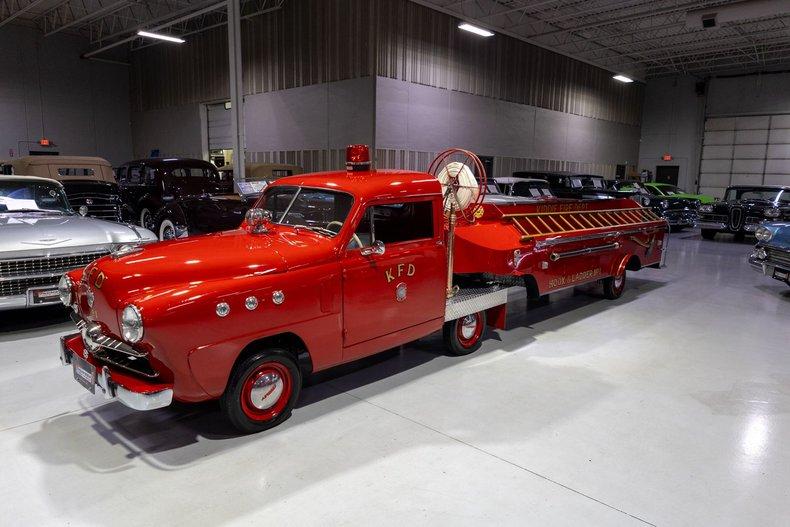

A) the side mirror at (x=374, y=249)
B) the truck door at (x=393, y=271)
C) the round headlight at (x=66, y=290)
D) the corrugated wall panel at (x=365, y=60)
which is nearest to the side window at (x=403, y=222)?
the truck door at (x=393, y=271)

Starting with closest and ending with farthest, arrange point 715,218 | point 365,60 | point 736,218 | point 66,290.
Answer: point 66,290 < point 736,218 < point 715,218 < point 365,60

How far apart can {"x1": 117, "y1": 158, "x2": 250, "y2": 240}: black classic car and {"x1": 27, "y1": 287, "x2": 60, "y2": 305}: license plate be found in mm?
3872

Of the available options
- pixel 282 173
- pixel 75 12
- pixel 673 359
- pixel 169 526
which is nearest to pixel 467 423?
pixel 169 526

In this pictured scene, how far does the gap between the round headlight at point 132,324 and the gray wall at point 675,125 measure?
27814 millimetres

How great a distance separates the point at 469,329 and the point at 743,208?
40.3 ft

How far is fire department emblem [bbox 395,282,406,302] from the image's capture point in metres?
4.11

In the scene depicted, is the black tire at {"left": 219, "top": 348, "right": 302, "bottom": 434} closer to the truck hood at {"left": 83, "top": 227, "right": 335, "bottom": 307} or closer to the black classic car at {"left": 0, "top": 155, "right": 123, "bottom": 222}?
the truck hood at {"left": 83, "top": 227, "right": 335, "bottom": 307}

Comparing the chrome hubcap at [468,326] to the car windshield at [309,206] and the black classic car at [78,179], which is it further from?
the black classic car at [78,179]

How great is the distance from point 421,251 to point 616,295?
4.51 metres

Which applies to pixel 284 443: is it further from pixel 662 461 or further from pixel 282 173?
pixel 282 173

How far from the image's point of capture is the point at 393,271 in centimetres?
405

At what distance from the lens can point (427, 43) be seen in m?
15.8

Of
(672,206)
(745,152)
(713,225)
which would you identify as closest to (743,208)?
(713,225)

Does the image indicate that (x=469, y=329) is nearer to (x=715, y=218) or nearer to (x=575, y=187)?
(x=575, y=187)
